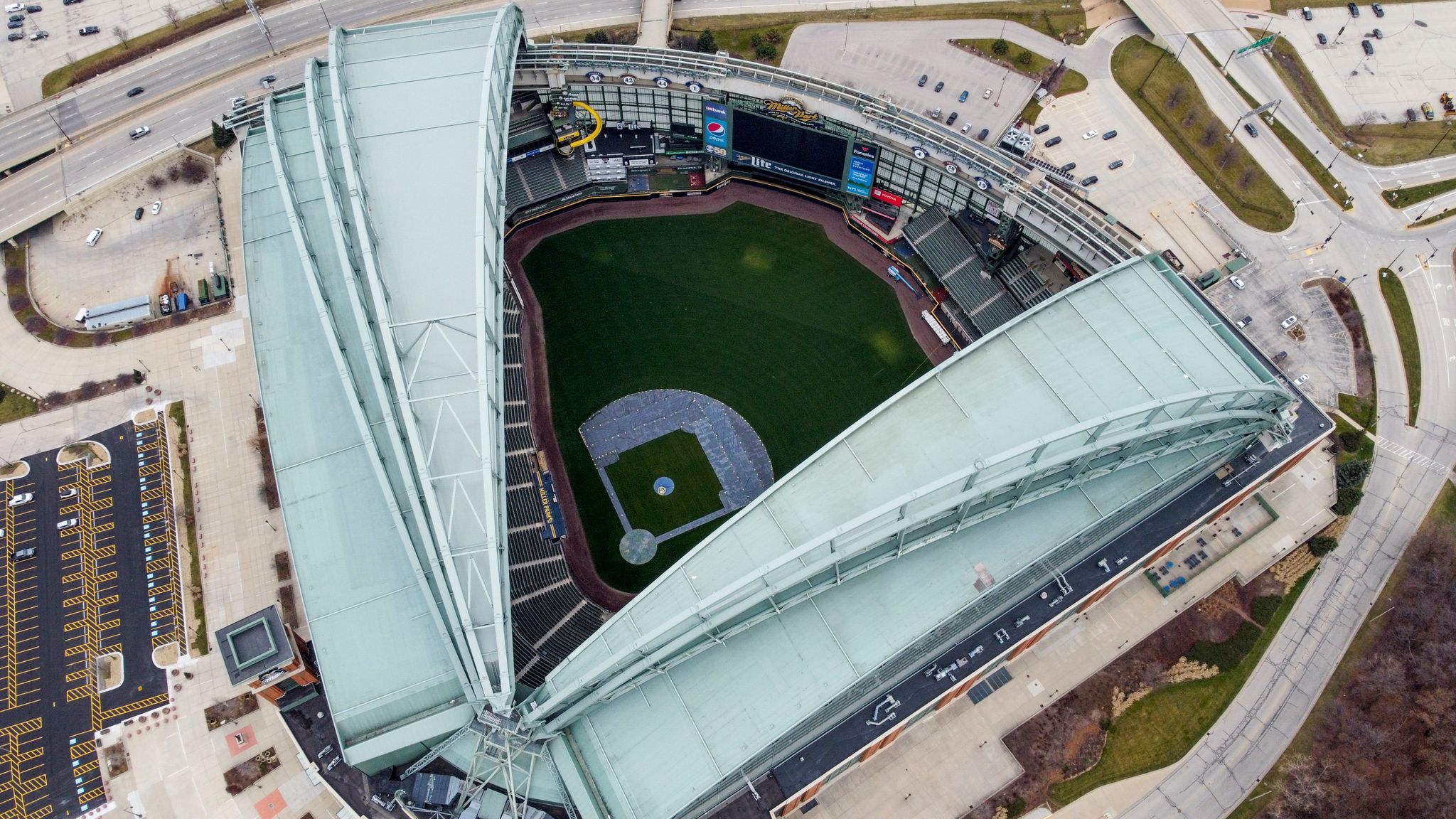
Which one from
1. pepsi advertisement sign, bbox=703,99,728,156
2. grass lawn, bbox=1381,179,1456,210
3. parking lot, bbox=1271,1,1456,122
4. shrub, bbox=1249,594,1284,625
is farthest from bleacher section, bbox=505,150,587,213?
grass lawn, bbox=1381,179,1456,210

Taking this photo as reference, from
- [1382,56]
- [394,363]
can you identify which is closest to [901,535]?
[394,363]

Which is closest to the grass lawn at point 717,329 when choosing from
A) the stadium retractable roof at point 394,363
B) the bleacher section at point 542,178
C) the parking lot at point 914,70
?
the bleacher section at point 542,178

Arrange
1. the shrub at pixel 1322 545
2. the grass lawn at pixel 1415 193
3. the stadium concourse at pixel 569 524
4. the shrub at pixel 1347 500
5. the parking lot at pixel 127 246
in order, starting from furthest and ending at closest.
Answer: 1. the grass lawn at pixel 1415 193
2. the parking lot at pixel 127 246
3. the shrub at pixel 1347 500
4. the shrub at pixel 1322 545
5. the stadium concourse at pixel 569 524

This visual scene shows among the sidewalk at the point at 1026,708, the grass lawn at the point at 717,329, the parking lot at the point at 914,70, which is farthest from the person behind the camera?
the parking lot at the point at 914,70

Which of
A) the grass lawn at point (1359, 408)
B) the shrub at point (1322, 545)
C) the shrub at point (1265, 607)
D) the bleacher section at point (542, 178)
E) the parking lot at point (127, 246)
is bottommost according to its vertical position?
the shrub at point (1265, 607)

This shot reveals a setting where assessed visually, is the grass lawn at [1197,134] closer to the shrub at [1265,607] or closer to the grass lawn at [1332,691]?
the grass lawn at [1332,691]

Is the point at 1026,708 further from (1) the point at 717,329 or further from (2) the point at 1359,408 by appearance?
(2) the point at 1359,408
